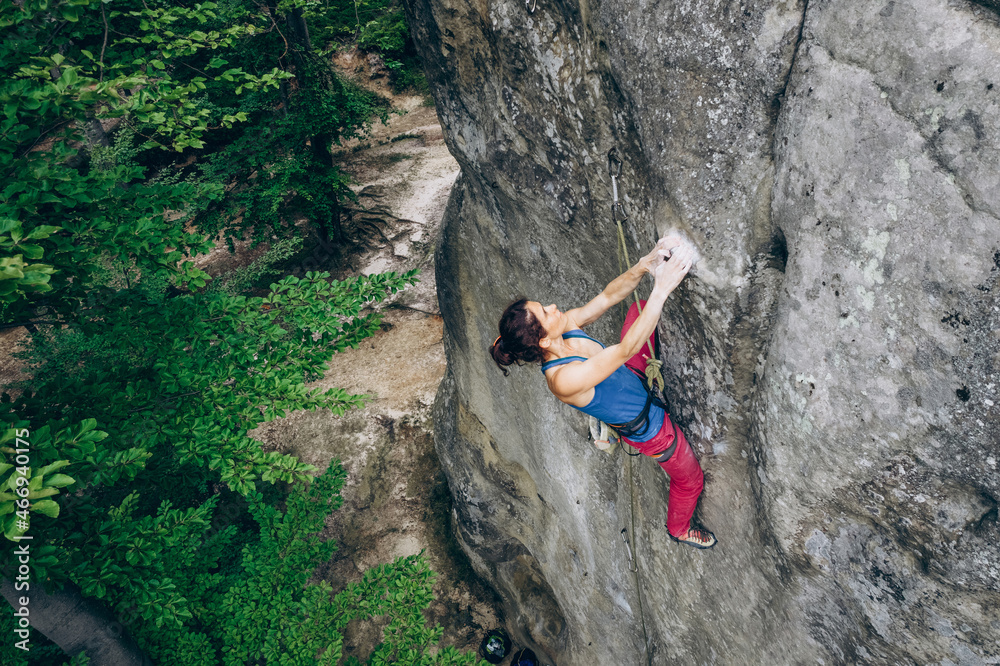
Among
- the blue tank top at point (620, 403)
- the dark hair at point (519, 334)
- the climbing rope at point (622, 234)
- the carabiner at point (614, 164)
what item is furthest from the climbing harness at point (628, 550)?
the carabiner at point (614, 164)

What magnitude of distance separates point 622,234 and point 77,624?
610 cm

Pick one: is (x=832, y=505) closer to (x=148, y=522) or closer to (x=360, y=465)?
(x=148, y=522)

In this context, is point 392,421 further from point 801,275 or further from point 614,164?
point 801,275

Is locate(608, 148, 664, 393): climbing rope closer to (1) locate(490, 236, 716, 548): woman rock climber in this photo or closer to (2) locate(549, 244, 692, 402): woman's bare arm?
(1) locate(490, 236, 716, 548): woman rock climber

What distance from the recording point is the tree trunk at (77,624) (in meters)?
4.92

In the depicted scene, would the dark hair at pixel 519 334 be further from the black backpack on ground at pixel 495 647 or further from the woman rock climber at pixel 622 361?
the black backpack on ground at pixel 495 647

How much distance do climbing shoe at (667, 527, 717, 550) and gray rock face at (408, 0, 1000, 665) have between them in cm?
9

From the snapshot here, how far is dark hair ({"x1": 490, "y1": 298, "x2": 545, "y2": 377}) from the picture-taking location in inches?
132

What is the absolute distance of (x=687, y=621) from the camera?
4.49 metres

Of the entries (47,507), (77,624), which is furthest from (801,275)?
(77,624)

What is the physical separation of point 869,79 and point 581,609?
6312 mm

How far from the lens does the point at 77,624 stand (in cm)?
521

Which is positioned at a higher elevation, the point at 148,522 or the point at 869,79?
the point at 869,79

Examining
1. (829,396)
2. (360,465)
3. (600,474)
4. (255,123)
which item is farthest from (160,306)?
(255,123)
